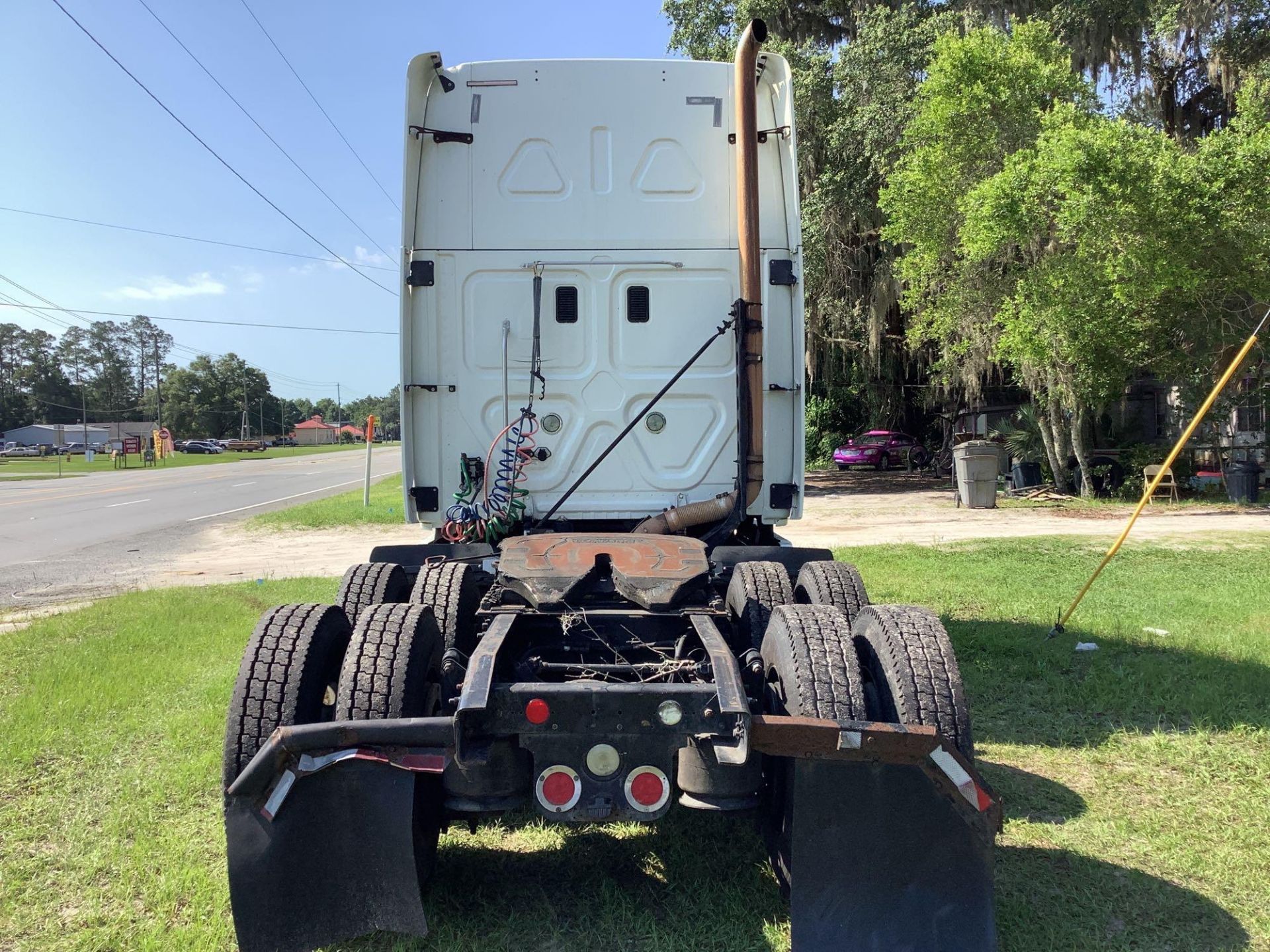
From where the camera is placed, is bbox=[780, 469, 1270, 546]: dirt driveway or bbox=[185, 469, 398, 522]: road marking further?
bbox=[185, 469, 398, 522]: road marking

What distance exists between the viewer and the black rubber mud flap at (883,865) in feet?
8.86

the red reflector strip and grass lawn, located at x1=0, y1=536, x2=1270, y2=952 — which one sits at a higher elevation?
the red reflector strip

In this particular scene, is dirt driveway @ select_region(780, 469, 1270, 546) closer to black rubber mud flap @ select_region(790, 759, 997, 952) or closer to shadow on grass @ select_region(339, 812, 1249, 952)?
shadow on grass @ select_region(339, 812, 1249, 952)

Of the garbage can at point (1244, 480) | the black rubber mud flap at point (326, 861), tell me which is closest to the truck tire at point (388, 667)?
the black rubber mud flap at point (326, 861)

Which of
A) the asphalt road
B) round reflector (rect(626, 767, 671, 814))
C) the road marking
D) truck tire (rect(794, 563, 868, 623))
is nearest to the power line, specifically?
the asphalt road

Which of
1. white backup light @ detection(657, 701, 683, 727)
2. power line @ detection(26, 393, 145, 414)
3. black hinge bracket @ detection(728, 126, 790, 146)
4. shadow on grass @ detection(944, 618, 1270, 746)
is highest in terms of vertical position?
power line @ detection(26, 393, 145, 414)

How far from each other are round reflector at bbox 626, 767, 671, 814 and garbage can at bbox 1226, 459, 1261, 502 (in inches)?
681

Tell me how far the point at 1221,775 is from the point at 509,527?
3.68m

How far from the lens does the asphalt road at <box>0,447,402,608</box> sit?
1135 centimetres

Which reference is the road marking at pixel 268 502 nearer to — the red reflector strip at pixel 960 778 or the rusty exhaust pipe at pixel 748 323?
the rusty exhaust pipe at pixel 748 323

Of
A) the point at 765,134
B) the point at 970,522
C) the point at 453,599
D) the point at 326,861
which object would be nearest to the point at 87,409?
the point at 970,522

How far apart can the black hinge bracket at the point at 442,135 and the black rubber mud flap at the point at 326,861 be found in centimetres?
361

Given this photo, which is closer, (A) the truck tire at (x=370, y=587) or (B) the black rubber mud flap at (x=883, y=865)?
(B) the black rubber mud flap at (x=883, y=865)

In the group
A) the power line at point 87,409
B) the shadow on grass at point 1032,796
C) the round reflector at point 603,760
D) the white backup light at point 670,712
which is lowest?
the shadow on grass at point 1032,796
